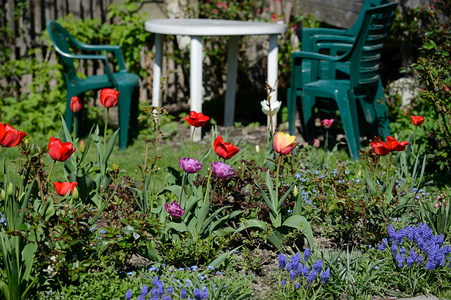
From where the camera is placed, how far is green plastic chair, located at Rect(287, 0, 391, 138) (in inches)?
213

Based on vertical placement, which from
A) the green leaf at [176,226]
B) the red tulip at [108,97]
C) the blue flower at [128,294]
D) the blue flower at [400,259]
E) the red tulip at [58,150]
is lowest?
the blue flower at [400,259]

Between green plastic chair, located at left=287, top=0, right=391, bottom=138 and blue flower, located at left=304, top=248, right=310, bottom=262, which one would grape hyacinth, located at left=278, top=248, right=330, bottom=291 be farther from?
green plastic chair, located at left=287, top=0, right=391, bottom=138

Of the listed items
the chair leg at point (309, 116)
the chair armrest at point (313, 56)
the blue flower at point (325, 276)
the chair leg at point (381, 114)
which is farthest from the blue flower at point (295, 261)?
the chair leg at point (381, 114)

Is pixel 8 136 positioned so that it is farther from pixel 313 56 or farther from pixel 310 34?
pixel 310 34

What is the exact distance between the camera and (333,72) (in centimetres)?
561

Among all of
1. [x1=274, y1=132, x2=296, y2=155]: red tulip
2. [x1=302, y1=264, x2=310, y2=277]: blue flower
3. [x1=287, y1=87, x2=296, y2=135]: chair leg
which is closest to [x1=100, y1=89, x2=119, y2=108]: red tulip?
[x1=274, y1=132, x2=296, y2=155]: red tulip

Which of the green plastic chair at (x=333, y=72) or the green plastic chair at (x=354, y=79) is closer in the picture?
the green plastic chair at (x=354, y=79)

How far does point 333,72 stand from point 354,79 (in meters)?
0.62

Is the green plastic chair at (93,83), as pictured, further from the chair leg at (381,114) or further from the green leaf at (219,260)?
the green leaf at (219,260)

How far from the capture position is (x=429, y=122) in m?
5.23

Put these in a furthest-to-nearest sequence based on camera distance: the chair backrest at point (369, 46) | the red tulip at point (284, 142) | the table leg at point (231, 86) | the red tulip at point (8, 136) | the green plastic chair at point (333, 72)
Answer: the table leg at point (231, 86) → the green plastic chair at point (333, 72) → the chair backrest at point (369, 46) → the red tulip at point (284, 142) → the red tulip at point (8, 136)

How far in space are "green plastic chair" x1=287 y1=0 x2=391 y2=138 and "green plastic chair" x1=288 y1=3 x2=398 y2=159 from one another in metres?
0.03

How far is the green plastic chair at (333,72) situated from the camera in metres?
5.40

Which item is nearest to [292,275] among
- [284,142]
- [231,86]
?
[284,142]
